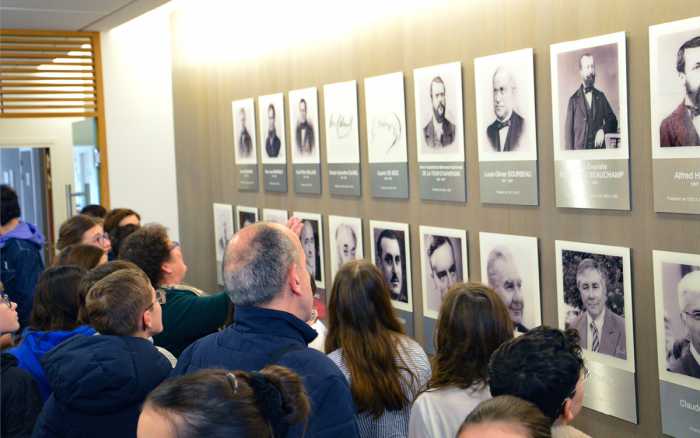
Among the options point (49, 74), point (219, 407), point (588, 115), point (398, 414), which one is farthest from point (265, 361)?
point (49, 74)

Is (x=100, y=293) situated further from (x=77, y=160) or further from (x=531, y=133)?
(x=77, y=160)

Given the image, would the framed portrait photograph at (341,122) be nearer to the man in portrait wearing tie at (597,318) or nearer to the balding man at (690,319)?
the man in portrait wearing tie at (597,318)

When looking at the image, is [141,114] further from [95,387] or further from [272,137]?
[95,387]

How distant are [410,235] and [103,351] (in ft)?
10.2

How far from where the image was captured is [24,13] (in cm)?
824

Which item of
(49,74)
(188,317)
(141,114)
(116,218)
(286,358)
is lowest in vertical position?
(188,317)

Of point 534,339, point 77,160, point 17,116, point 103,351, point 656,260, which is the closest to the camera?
point 534,339

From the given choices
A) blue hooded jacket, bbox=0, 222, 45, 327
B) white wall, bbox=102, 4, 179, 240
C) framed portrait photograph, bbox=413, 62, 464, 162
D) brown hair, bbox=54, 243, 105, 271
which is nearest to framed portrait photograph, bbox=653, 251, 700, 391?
framed portrait photograph, bbox=413, 62, 464, 162

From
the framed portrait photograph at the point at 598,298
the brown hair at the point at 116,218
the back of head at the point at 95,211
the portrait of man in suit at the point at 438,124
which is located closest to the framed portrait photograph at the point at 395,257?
the portrait of man in suit at the point at 438,124

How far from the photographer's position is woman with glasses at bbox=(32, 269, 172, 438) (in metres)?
3.30

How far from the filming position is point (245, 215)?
28.4ft

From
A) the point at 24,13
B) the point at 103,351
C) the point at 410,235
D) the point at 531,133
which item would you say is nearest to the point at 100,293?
the point at 103,351

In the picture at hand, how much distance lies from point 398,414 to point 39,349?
1631 mm

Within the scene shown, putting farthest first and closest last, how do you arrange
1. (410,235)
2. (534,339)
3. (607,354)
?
(410,235) → (607,354) → (534,339)
